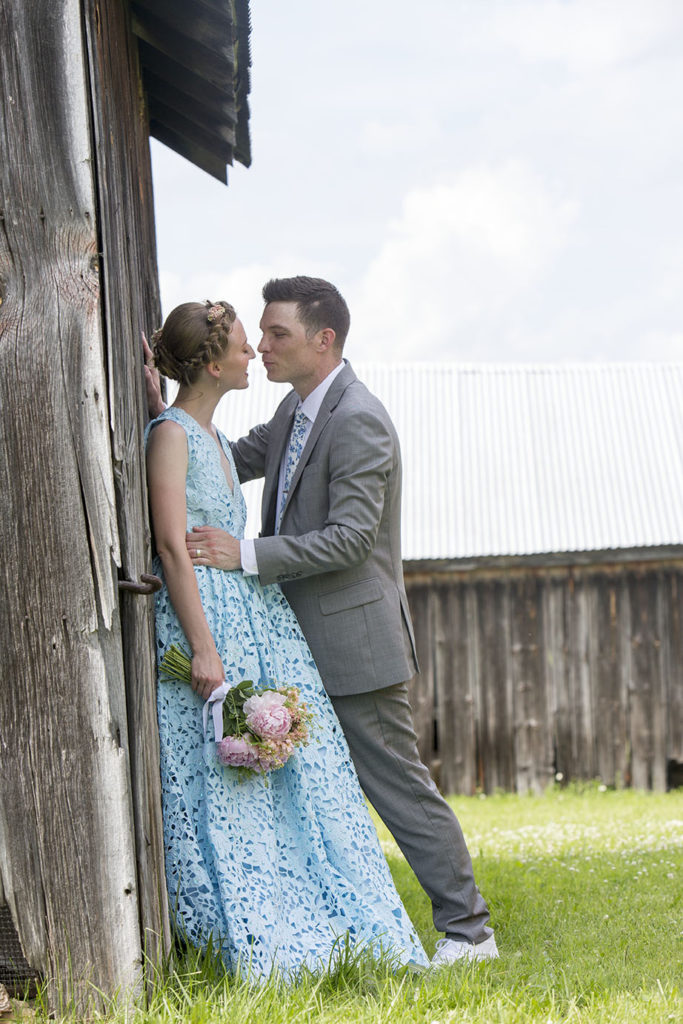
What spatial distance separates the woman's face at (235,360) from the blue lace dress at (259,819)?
0.75ft

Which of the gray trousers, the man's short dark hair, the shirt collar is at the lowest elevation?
the gray trousers

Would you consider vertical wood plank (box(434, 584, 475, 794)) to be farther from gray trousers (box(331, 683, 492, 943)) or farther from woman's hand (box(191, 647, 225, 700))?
woman's hand (box(191, 647, 225, 700))

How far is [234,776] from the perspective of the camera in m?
3.39

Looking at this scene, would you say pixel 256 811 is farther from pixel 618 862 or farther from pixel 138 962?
pixel 618 862

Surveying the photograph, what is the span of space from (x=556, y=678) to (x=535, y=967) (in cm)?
759

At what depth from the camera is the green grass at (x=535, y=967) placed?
9.27 ft

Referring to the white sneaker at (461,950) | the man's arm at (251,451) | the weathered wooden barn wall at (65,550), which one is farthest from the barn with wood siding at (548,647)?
the weathered wooden barn wall at (65,550)

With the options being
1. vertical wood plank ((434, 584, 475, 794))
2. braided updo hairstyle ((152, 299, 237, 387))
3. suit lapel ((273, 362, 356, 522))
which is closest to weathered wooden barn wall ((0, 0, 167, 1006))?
braided updo hairstyle ((152, 299, 237, 387))

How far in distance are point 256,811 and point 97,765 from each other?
0.79 meters

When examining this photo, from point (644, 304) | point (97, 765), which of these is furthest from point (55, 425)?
point (644, 304)

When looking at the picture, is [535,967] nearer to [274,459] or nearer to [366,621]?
[366,621]

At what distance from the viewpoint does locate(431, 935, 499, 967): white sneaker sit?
3.65 meters

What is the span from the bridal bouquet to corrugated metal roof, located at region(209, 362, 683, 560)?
24.5 ft

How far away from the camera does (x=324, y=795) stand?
3580 mm
